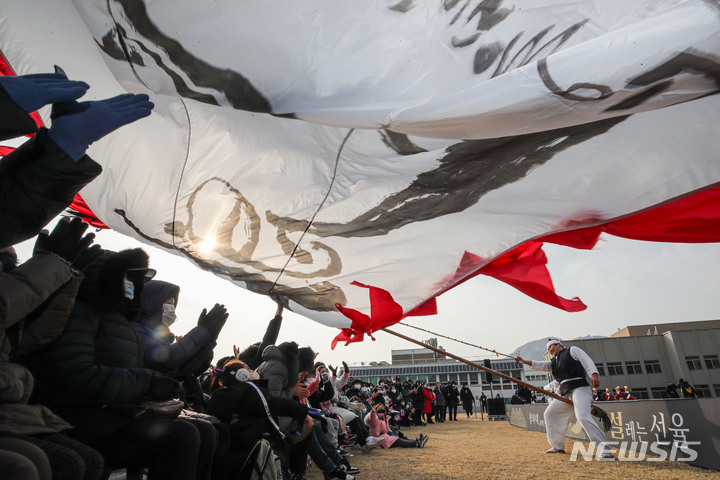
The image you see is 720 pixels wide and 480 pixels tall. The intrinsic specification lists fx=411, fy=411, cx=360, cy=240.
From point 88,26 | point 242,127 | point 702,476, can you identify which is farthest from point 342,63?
point 702,476

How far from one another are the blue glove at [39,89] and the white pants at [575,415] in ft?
20.5

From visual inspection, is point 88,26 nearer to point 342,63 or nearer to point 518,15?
point 342,63

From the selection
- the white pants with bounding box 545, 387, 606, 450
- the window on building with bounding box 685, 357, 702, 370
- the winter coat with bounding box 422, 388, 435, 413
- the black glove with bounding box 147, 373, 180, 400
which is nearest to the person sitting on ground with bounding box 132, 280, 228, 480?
the black glove with bounding box 147, 373, 180, 400

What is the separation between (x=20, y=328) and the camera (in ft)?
4.77

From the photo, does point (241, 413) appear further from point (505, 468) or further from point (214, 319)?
A: point (505, 468)

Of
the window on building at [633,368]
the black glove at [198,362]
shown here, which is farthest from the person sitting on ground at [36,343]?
the window on building at [633,368]

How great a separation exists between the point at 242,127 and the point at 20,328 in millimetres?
1293

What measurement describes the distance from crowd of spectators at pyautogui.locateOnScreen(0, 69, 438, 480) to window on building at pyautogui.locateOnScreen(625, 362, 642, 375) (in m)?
44.6

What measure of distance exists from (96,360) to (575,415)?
5.92 m

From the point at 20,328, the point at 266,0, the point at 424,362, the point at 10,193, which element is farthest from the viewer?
the point at 424,362

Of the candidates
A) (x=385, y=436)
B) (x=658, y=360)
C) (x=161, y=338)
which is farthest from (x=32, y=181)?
(x=658, y=360)

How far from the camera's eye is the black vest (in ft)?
18.5

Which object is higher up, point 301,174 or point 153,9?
point 153,9

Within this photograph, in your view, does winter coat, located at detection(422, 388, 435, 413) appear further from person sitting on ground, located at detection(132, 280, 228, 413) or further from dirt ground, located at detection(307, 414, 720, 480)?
person sitting on ground, located at detection(132, 280, 228, 413)
